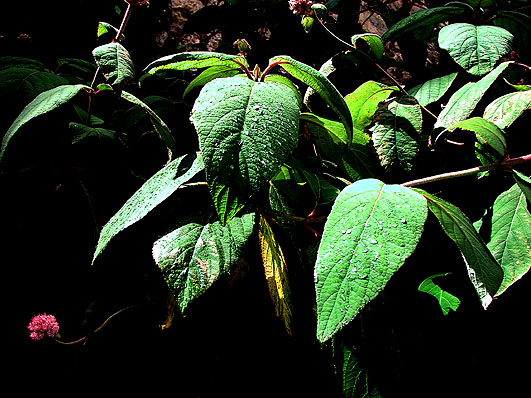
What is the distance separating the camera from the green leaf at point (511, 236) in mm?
670

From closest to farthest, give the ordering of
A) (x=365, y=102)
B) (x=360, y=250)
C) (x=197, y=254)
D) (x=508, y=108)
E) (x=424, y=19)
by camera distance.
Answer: (x=360, y=250) → (x=197, y=254) → (x=508, y=108) → (x=365, y=102) → (x=424, y=19)

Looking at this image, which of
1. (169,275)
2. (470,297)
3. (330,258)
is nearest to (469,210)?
(470,297)

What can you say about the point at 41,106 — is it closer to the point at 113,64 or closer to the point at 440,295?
the point at 113,64

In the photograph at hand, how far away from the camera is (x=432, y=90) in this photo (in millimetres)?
1046

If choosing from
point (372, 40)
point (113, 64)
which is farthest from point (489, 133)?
point (113, 64)

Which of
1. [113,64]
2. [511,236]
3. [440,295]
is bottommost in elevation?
[440,295]

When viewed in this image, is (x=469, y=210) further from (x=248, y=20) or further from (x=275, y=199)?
(x=248, y=20)

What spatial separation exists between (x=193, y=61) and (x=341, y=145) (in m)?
0.33

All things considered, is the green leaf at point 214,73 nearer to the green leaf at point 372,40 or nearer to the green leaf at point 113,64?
the green leaf at point 113,64

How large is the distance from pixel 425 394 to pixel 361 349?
335mm

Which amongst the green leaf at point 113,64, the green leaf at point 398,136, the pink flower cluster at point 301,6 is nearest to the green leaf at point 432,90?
the green leaf at point 398,136

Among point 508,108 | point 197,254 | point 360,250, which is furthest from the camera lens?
point 508,108

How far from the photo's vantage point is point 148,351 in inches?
35.6

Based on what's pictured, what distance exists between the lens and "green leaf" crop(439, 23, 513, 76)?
2.83 ft
